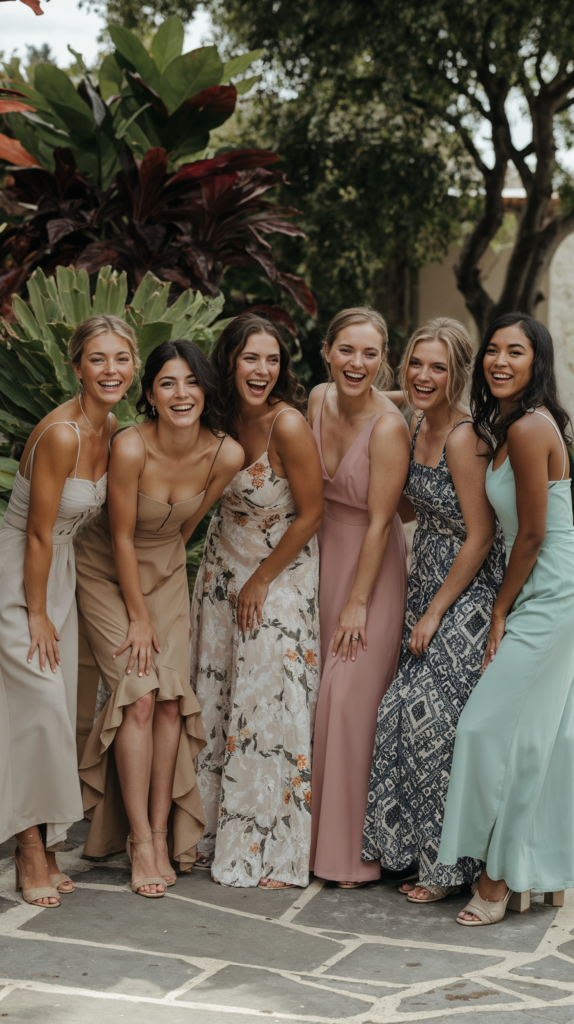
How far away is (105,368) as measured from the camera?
3.72 m

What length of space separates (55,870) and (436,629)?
1.71 metres

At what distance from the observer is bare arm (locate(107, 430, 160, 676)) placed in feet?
12.3

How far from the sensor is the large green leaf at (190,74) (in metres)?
6.29

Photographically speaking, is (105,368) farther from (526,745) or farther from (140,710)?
(526,745)

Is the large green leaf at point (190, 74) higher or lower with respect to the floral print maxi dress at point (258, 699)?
higher

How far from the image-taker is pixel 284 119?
11430 millimetres

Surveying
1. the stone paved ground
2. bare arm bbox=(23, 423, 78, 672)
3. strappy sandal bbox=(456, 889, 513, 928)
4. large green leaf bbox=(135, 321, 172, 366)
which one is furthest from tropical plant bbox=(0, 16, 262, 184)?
strappy sandal bbox=(456, 889, 513, 928)

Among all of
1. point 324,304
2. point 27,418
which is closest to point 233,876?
point 27,418

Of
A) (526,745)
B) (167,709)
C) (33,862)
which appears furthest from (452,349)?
(33,862)

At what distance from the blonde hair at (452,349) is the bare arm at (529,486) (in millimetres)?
457

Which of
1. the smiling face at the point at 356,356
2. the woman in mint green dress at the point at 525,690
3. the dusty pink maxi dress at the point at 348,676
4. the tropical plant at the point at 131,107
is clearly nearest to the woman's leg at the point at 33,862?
the dusty pink maxi dress at the point at 348,676

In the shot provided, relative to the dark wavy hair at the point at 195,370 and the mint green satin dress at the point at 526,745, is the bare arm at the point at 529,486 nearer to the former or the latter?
the mint green satin dress at the point at 526,745

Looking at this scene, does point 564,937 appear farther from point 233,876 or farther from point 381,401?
point 381,401

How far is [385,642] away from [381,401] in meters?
0.99
